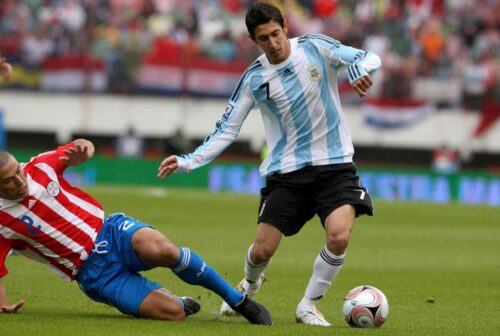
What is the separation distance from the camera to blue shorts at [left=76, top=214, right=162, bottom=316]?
8.04 m

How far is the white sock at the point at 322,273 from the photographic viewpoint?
27.2ft

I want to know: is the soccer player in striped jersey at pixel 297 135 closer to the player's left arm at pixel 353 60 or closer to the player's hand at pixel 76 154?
the player's left arm at pixel 353 60

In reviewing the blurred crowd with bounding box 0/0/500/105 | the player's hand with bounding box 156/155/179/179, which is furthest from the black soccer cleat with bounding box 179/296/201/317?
the blurred crowd with bounding box 0/0/500/105

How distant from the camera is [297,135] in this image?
8.60 meters

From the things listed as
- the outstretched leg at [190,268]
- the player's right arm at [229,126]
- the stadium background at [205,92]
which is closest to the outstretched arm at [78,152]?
the outstretched leg at [190,268]

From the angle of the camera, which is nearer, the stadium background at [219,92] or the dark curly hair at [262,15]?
the dark curly hair at [262,15]

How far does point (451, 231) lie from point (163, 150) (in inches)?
480

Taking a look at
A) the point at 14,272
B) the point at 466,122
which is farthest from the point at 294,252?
the point at 466,122

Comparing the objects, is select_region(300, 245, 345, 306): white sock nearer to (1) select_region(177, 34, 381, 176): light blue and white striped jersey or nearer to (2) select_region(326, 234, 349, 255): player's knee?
(2) select_region(326, 234, 349, 255): player's knee

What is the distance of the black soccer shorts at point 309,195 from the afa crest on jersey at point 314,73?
2.29 feet

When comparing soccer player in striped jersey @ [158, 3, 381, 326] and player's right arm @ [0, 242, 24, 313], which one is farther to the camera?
soccer player in striped jersey @ [158, 3, 381, 326]

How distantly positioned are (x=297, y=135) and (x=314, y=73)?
51cm

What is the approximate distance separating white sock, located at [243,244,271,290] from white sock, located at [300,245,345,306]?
0.56 meters

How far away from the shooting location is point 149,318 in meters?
8.08
